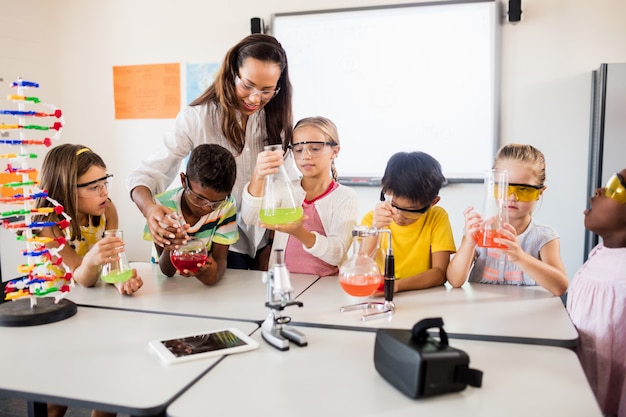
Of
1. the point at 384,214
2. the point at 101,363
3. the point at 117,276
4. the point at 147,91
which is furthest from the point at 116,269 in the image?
the point at 147,91

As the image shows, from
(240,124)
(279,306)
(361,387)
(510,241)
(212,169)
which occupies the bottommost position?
(361,387)

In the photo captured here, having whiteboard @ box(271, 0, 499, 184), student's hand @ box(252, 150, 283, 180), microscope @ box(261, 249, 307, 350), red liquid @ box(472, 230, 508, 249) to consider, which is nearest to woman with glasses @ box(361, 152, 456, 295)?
red liquid @ box(472, 230, 508, 249)

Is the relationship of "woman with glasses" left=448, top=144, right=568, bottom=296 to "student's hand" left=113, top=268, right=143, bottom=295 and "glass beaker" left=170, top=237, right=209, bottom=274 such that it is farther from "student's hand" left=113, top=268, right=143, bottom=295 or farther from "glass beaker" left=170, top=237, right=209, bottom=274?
"student's hand" left=113, top=268, right=143, bottom=295

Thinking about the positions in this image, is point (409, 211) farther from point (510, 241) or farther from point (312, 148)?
point (312, 148)

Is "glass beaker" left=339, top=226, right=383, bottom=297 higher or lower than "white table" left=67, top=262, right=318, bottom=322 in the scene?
higher

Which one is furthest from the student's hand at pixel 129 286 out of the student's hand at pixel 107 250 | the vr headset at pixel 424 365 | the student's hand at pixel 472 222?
the student's hand at pixel 472 222

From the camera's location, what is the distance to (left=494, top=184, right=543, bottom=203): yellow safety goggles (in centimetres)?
174

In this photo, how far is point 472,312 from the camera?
1.50m

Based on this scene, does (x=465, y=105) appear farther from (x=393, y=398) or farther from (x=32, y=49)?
(x=32, y=49)

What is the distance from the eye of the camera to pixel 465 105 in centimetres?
347

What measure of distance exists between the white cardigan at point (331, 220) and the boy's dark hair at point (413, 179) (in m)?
0.31

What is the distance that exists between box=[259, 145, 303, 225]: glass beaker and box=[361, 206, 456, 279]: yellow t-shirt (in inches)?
12.9

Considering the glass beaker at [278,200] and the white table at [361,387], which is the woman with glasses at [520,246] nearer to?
the white table at [361,387]

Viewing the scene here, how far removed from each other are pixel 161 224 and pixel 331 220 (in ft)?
2.29
